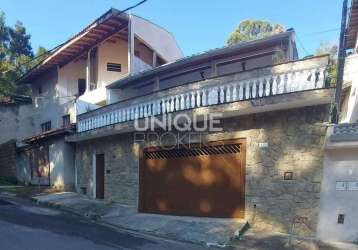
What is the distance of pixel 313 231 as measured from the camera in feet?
28.4

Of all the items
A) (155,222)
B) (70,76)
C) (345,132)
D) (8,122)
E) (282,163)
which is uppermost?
(70,76)

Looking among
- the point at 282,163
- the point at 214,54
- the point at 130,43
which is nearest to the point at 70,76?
the point at 130,43

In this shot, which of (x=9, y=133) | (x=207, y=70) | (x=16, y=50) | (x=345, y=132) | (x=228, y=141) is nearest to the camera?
(x=345, y=132)

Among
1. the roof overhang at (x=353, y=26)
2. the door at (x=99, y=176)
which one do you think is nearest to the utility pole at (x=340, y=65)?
the roof overhang at (x=353, y=26)

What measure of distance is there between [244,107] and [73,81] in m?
14.7

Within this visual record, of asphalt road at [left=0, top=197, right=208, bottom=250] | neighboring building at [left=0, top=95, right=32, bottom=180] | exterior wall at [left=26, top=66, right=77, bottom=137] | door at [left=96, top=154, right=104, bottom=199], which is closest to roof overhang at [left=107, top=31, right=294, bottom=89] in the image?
door at [left=96, top=154, right=104, bottom=199]

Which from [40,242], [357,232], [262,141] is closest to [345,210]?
[357,232]

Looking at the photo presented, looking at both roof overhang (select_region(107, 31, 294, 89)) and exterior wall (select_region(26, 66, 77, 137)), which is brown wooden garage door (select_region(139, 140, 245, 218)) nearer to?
roof overhang (select_region(107, 31, 294, 89))

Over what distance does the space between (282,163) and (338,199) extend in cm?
155

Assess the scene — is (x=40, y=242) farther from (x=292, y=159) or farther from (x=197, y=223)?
(x=292, y=159)

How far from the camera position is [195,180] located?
11.2 m

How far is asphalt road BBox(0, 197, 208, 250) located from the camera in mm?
7504

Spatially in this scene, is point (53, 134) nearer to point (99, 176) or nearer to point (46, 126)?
point (99, 176)

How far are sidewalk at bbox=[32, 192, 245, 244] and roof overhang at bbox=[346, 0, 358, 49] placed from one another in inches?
352
